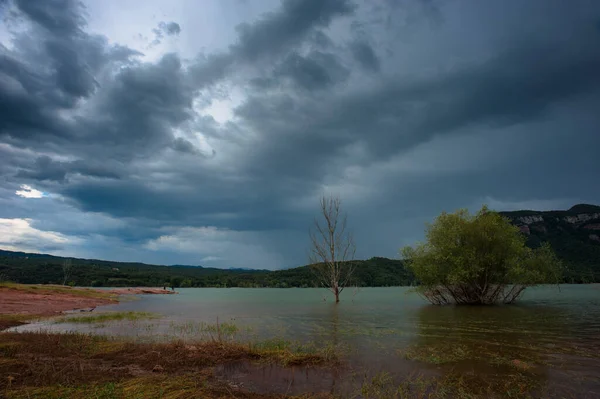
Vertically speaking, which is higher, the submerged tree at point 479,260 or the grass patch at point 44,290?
the submerged tree at point 479,260

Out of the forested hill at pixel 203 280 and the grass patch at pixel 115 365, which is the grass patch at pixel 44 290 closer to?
the grass patch at pixel 115 365

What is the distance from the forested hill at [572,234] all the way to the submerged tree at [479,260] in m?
69.8

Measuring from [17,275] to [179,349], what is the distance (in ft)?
498

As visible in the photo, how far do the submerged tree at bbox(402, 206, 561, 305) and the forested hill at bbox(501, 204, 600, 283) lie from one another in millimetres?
69840

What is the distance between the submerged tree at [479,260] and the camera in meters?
34.2

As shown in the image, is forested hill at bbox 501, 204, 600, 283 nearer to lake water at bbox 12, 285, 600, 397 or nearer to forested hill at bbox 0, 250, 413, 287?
forested hill at bbox 0, 250, 413, 287

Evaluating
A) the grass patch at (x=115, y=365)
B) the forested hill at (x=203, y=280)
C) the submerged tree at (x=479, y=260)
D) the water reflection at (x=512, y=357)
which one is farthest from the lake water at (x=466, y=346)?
the forested hill at (x=203, y=280)

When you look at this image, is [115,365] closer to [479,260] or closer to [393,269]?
[479,260]

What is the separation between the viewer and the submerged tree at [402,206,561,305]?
34188mm

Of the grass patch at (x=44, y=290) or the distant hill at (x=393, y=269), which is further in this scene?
the distant hill at (x=393, y=269)

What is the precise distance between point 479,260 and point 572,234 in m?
151

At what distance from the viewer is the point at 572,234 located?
5704 inches

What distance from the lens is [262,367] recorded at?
433 inches

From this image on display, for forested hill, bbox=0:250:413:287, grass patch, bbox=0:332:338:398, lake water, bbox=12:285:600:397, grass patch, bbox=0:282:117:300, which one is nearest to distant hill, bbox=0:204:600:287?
forested hill, bbox=0:250:413:287
